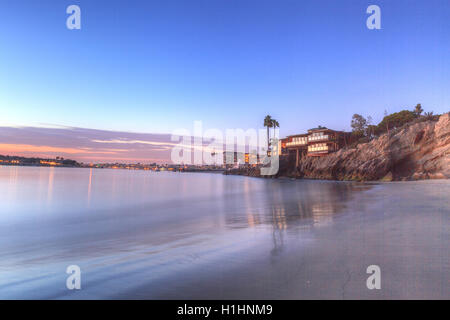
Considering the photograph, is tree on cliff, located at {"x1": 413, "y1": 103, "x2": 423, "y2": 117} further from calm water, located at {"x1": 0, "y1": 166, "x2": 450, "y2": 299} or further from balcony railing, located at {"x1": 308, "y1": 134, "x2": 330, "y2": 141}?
calm water, located at {"x1": 0, "y1": 166, "x2": 450, "y2": 299}

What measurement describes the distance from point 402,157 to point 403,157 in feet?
0.55

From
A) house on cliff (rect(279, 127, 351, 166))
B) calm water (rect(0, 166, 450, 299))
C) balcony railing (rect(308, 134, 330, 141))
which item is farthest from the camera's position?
balcony railing (rect(308, 134, 330, 141))

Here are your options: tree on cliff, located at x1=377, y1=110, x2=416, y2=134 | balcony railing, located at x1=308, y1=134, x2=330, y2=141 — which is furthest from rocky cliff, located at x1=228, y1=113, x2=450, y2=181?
tree on cliff, located at x1=377, y1=110, x2=416, y2=134

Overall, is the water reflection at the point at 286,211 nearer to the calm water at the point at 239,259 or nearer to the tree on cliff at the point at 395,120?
the calm water at the point at 239,259

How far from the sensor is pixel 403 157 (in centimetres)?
5084

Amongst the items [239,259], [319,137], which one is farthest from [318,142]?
[239,259]

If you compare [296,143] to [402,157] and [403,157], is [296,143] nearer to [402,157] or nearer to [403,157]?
[402,157]

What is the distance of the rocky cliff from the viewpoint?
140 feet

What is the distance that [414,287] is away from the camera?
15.8 ft
